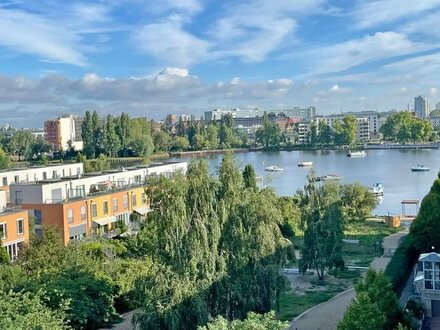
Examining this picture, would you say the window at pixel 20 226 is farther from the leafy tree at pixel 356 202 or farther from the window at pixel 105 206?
the leafy tree at pixel 356 202

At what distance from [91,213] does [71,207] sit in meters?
1.60

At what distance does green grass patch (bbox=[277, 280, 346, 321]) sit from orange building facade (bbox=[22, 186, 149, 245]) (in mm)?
9389

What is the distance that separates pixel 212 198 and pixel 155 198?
54.8 inches

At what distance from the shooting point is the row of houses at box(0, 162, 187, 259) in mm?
24266

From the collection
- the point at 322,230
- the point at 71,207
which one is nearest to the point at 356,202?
the point at 322,230

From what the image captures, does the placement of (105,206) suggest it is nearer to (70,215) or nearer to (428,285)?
(70,215)

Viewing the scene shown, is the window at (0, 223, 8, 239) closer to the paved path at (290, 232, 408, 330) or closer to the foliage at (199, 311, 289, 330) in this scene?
the paved path at (290, 232, 408, 330)

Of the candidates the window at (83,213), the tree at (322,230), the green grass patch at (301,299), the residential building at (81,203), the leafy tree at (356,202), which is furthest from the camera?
the leafy tree at (356,202)

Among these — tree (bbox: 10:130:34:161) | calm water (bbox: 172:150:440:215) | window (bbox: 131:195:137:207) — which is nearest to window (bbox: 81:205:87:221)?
window (bbox: 131:195:137:207)

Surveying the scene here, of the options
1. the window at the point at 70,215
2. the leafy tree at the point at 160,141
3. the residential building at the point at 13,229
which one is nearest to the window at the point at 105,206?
the window at the point at 70,215

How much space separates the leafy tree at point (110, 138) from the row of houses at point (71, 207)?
5406cm

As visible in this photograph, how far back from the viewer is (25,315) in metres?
11.9

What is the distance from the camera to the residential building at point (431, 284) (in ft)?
46.8

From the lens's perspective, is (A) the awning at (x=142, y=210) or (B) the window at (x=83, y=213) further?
(A) the awning at (x=142, y=210)
